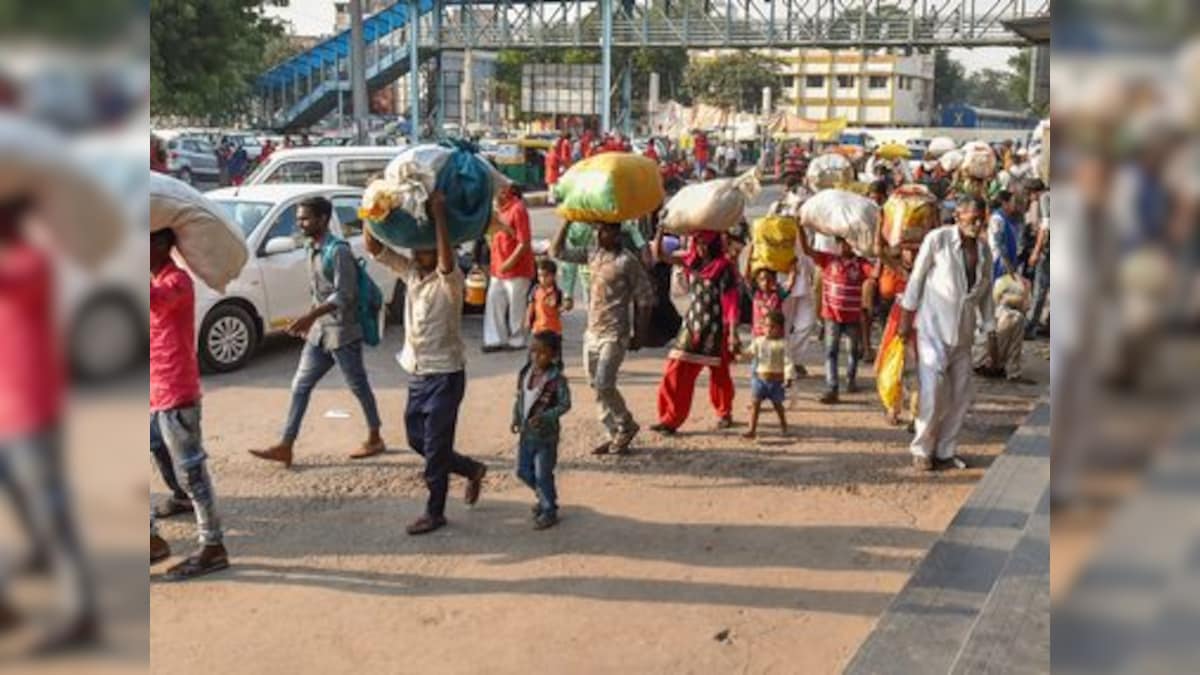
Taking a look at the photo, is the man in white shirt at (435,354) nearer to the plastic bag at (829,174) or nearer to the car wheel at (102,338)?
the car wheel at (102,338)

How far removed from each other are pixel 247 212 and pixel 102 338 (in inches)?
360

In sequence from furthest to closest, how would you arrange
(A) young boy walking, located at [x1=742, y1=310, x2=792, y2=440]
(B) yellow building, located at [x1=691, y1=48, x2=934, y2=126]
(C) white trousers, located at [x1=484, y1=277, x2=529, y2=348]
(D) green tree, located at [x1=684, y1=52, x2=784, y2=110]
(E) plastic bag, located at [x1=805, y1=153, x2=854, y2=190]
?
1. (B) yellow building, located at [x1=691, y1=48, x2=934, y2=126]
2. (D) green tree, located at [x1=684, y1=52, x2=784, y2=110]
3. (E) plastic bag, located at [x1=805, y1=153, x2=854, y2=190]
4. (C) white trousers, located at [x1=484, y1=277, x2=529, y2=348]
5. (A) young boy walking, located at [x1=742, y1=310, x2=792, y2=440]

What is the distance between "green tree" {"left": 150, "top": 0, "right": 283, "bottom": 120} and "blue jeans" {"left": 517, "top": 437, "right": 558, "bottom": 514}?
514 inches

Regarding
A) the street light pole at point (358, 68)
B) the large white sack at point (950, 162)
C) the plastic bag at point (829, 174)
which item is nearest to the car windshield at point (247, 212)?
the plastic bag at point (829, 174)

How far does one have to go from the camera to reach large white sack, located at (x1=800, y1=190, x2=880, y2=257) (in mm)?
8062

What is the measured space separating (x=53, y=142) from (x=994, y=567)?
16.0ft

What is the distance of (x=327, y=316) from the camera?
653cm

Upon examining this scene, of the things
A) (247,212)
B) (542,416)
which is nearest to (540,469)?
(542,416)

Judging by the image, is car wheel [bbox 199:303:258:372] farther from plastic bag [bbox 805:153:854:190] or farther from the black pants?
plastic bag [bbox 805:153:854:190]

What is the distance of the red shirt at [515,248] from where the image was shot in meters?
9.60

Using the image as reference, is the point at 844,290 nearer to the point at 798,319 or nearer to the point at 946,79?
the point at 798,319

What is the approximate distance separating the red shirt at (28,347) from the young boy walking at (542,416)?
4.73m

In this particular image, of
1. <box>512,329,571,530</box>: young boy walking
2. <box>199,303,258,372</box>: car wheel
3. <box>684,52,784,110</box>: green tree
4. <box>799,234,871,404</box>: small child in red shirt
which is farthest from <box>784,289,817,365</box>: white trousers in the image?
<box>684,52,784,110</box>: green tree

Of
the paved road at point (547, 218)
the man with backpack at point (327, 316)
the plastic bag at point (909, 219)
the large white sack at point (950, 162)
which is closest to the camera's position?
the man with backpack at point (327, 316)
